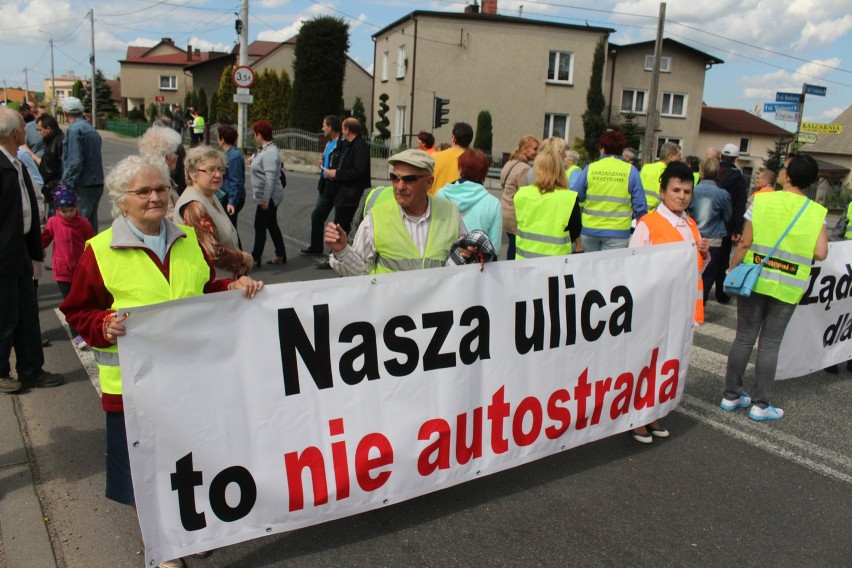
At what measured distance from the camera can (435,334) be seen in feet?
11.0

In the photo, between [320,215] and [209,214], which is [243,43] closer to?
[320,215]

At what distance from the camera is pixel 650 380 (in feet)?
14.2

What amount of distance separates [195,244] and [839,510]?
357 cm

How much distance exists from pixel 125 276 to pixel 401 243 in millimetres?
1380

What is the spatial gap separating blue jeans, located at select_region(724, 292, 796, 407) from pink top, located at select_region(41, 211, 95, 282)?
206 inches

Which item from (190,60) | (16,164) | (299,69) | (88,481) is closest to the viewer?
(88,481)

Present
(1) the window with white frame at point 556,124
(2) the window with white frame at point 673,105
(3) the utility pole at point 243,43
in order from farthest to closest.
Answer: (2) the window with white frame at point 673,105 < (1) the window with white frame at point 556,124 < (3) the utility pole at point 243,43

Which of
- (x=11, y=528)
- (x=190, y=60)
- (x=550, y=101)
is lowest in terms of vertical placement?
(x=11, y=528)

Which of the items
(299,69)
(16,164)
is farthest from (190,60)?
(16,164)

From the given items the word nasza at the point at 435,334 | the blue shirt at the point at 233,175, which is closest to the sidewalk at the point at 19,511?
the word nasza at the point at 435,334

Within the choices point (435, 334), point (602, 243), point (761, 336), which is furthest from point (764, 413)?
point (435, 334)

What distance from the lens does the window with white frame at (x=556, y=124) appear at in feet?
128

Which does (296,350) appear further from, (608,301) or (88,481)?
(608,301)

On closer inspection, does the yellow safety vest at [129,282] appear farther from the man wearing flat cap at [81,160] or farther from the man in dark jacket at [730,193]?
the man in dark jacket at [730,193]
